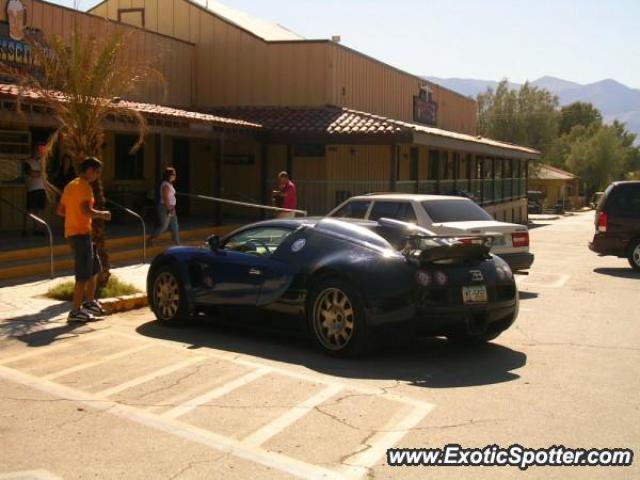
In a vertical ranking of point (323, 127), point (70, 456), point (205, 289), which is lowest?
point (70, 456)

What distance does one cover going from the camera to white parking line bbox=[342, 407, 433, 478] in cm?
470

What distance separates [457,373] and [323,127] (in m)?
15.2

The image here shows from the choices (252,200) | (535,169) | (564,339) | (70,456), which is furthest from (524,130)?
(70,456)

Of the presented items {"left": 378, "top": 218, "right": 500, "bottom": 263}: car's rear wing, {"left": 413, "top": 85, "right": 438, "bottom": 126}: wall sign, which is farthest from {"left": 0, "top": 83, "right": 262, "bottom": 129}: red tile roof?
{"left": 413, "top": 85, "right": 438, "bottom": 126}: wall sign

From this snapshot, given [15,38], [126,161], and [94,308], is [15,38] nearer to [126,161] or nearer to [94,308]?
[126,161]

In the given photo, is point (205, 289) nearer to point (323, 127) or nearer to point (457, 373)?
point (457, 373)

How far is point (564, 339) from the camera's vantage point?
8.77m

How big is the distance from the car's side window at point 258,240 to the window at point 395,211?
3391 mm

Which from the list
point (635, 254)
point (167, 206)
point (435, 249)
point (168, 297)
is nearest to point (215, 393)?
point (435, 249)

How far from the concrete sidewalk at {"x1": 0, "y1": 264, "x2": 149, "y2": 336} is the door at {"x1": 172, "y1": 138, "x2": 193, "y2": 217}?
11.7m

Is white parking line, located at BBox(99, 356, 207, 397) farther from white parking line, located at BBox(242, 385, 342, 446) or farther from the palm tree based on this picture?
the palm tree

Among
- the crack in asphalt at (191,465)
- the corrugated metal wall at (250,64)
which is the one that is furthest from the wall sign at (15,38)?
the crack in asphalt at (191,465)

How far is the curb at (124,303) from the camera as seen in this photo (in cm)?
1009

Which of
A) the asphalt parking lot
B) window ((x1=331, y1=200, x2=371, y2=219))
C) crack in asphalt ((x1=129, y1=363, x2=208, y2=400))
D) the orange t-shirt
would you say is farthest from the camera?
window ((x1=331, y1=200, x2=371, y2=219))
